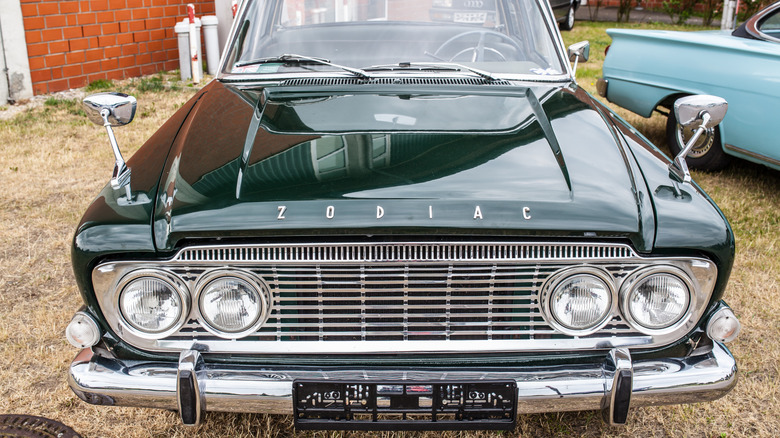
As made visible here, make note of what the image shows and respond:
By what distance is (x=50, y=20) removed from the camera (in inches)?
293

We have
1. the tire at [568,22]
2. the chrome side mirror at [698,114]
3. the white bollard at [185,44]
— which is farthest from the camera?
the tire at [568,22]

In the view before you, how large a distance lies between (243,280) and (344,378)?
1.36 feet

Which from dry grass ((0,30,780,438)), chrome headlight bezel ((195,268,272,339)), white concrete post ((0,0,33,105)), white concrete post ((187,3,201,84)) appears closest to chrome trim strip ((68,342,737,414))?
chrome headlight bezel ((195,268,272,339))

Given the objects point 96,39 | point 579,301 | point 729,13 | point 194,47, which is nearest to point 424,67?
point 579,301

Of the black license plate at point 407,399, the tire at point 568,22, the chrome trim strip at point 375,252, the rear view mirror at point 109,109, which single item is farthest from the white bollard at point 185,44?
the tire at point 568,22

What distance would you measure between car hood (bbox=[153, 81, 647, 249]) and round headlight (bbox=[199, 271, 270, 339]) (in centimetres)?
16

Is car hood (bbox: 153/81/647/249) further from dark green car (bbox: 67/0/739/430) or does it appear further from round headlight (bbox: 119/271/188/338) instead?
round headlight (bbox: 119/271/188/338)

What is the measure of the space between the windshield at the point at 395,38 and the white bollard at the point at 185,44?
5.35 meters

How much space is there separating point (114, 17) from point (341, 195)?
7.25 m

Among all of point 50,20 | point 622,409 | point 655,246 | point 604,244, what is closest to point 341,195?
point 604,244

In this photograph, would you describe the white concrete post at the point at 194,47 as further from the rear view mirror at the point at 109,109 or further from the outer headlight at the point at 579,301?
the outer headlight at the point at 579,301

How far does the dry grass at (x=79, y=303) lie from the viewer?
275cm

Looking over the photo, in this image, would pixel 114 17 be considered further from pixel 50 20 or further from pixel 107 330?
pixel 107 330

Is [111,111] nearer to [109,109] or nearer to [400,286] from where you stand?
[109,109]
